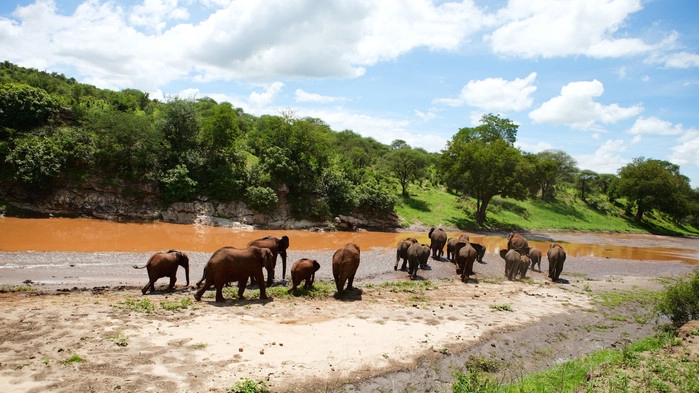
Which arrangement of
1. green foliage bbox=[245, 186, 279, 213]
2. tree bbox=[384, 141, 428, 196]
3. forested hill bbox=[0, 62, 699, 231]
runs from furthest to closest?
tree bbox=[384, 141, 428, 196], green foliage bbox=[245, 186, 279, 213], forested hill bbox=[0, 62, 699, 231]

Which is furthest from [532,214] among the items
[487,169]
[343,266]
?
[343,266]

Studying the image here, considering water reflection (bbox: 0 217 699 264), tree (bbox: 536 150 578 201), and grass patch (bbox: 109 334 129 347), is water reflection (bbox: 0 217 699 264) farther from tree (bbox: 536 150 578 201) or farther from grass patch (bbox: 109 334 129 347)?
tree (bbox: 536 150 578 201)

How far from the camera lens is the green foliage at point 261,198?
32.6 meters

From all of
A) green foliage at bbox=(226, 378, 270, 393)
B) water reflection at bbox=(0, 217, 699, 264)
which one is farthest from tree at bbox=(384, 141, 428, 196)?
green foliage at bbox=(226, 378, 270, 393)

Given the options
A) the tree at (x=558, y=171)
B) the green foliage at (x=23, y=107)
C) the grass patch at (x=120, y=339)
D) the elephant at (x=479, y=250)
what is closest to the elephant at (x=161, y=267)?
the grass patch at (x=120, y=339)

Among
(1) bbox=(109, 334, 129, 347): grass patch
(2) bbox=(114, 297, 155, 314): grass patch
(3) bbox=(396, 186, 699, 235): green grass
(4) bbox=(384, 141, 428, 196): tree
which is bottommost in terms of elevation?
(1) bbox=(109, 334, 129, 347): grass patch

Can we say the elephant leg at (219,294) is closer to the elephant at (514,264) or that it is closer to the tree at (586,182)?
the elephant at (514,264)

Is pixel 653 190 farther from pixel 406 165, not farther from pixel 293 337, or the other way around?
pixel 293 337

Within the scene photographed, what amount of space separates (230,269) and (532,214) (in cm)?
5027

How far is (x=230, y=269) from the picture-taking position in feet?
38.5

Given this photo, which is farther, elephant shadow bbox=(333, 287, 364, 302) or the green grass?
the green grass

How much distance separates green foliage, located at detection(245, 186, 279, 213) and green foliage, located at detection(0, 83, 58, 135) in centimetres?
1707

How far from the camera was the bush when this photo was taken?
11672 millimetres

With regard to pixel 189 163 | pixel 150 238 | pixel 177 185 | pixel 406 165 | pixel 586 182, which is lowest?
pixel 150 238
